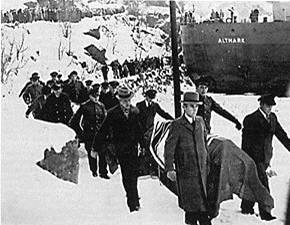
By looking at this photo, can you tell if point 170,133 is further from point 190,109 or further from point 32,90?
point 32,90

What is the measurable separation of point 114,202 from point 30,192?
462mm

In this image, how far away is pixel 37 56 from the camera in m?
3.13

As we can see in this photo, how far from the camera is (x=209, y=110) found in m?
3.09

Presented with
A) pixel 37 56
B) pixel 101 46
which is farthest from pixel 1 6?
pixel 101 46

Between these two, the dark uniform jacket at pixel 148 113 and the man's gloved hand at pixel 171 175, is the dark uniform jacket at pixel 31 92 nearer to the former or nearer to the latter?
the dark uniform jacket at pixel 148 113

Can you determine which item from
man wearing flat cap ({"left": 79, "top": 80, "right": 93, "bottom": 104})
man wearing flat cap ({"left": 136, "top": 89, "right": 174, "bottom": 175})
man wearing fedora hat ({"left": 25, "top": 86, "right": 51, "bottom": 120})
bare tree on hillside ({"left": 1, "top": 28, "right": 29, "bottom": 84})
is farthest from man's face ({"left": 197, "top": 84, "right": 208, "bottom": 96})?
bare tree on hillside ({"left": 1, "top": 28, "right": 29, "bottom": 84})

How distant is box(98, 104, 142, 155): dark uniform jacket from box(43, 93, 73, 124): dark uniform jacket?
0.22 meters

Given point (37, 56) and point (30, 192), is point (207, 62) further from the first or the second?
point (30, 192)

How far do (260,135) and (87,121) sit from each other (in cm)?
96

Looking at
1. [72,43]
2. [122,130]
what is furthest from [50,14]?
[122,130]

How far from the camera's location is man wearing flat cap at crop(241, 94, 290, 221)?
3.10 m

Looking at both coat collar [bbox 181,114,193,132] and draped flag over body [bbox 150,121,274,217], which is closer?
coat collar [bbox 181,114,193,132]

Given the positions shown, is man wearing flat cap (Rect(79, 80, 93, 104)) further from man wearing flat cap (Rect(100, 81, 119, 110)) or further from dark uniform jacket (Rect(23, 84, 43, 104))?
dark uniform jacket (Rect(23, 84, 43, 104))

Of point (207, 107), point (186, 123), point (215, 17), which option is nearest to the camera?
point (186, 123)
